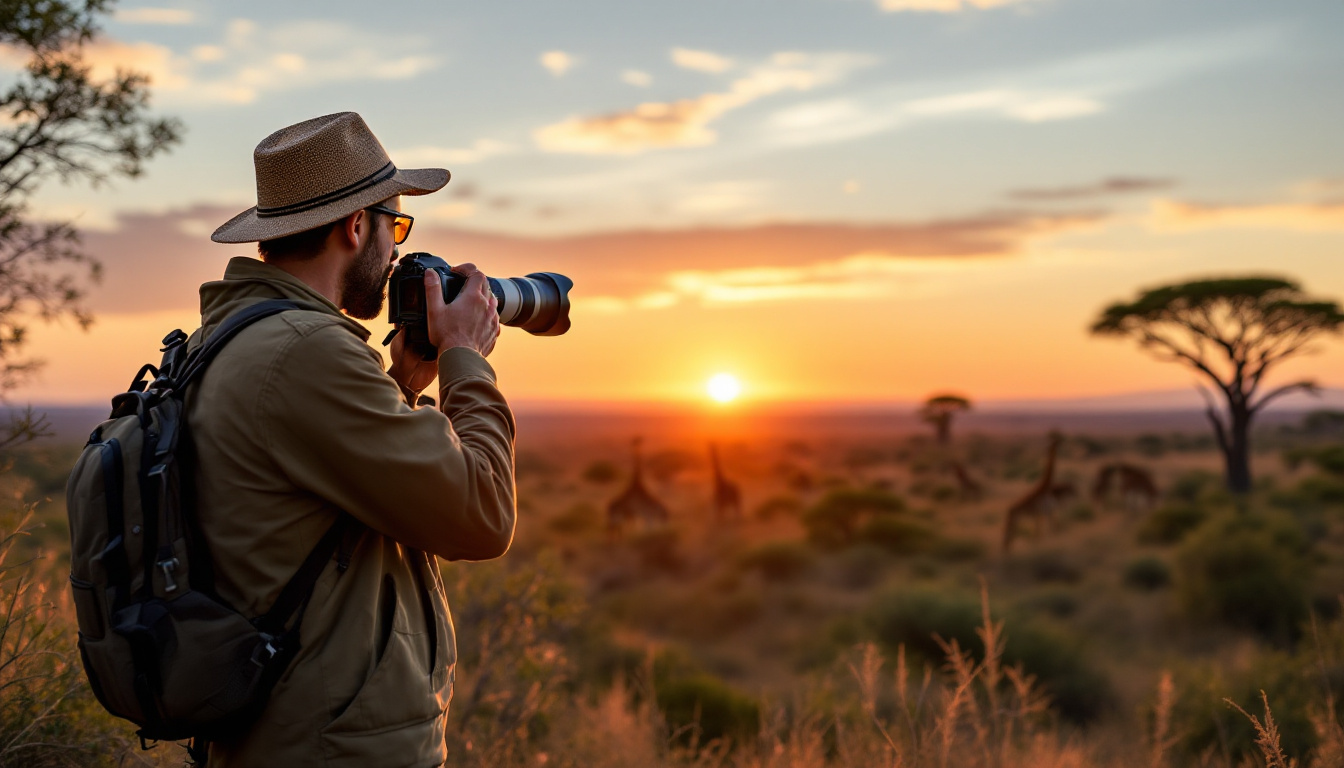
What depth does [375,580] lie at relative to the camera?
1921 mm

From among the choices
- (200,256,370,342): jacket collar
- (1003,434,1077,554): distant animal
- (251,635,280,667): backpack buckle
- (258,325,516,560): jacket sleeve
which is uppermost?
(200,256,370,342): jacket collar

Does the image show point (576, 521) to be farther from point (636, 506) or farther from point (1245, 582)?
point (1245, 582)

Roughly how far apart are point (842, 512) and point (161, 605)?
20.4 metres

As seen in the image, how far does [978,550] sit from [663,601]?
644 centimetres

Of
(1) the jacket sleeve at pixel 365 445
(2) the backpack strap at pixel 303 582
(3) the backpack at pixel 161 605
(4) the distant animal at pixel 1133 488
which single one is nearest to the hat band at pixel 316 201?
(1) the jacket sleeve at pixel 365 445

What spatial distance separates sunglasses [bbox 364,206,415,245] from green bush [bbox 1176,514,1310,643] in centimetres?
1345

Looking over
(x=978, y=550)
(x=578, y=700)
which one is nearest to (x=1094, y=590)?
(x=978, y=550)

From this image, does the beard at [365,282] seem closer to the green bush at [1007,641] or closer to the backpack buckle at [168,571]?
the backpack buckle at [168,571]

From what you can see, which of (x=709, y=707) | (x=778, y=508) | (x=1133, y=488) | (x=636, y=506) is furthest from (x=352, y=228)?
(x=1133, y=488)

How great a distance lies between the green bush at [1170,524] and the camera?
63.9 ft

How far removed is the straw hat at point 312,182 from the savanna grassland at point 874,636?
5.76 feet

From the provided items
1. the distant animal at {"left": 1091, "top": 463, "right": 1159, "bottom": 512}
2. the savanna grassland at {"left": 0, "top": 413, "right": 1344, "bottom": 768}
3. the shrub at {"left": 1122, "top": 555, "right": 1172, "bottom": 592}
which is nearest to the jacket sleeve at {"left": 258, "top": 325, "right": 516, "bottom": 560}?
the savanna grassland at {"left": 0, "top": 413, "right": 1344, "bottom": 768}

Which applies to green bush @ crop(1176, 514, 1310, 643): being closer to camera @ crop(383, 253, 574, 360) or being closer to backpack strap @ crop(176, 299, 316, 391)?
camera @ crop(383, 253, 574, 360)

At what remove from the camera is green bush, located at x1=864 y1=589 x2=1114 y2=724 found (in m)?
10.3
